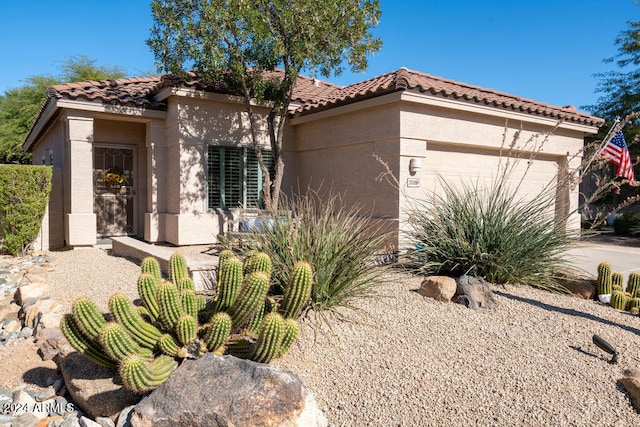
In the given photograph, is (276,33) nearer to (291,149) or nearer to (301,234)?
(291,149)

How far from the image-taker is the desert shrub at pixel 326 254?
5.22 metres

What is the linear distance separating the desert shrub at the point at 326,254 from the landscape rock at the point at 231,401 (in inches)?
62.0

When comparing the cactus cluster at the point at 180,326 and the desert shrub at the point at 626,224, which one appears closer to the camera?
the cactus cluster at the point at 180,326

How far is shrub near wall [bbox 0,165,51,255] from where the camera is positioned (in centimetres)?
1022

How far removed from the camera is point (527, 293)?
6496 mm

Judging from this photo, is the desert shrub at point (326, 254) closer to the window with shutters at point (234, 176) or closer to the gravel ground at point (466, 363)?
the gravel ground at point (466, 363)

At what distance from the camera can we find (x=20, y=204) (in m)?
10.4

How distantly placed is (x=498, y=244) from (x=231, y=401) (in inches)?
184

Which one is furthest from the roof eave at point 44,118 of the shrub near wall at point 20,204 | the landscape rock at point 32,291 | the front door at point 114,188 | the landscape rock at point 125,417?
the landscape rock at point 125,417

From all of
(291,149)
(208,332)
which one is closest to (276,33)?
(291,149)

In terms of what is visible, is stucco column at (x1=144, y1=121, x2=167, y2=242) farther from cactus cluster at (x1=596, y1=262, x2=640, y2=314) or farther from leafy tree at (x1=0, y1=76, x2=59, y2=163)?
leafy tree at (x1=0, y1=76, x2=59, y2=163)

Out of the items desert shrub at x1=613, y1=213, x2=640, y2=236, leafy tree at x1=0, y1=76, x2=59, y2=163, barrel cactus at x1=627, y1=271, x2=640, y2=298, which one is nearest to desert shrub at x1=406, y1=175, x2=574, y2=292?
barrel cactus at x1=627, y1=271, x2=640, y2=298

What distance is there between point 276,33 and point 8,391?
7.54 metres

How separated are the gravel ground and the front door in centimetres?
700
